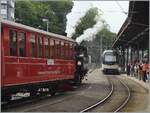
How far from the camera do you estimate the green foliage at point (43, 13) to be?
76.1 metres

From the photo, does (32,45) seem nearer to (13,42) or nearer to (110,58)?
(13,42)

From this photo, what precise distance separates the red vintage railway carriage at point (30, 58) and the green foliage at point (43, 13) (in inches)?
1856

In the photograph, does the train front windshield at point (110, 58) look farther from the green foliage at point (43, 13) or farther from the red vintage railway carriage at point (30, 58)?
the red vintage railway carriage at point (30, 58)

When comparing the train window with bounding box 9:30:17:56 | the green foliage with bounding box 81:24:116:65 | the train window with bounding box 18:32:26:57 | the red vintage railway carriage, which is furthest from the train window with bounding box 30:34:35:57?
the green foliage with bounding box 81:24:116:65

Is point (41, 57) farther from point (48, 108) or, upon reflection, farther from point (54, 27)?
point (54, 27)

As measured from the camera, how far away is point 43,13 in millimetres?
80688

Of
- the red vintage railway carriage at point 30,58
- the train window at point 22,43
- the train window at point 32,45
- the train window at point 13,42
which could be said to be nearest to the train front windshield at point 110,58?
the red vintage railway carriage at point 30,58

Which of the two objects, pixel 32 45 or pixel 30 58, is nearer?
pixel 30 58

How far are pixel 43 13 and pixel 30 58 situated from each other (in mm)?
→ 60379

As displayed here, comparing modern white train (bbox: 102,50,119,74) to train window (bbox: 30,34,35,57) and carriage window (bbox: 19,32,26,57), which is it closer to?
train window (bbox: 30,34,35,57)

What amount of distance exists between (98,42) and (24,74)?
123549 millimetres

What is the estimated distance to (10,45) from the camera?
1869 centimetres

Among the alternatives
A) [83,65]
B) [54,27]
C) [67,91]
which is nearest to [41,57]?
[67,91]

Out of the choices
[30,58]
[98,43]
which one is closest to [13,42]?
[30,58]
